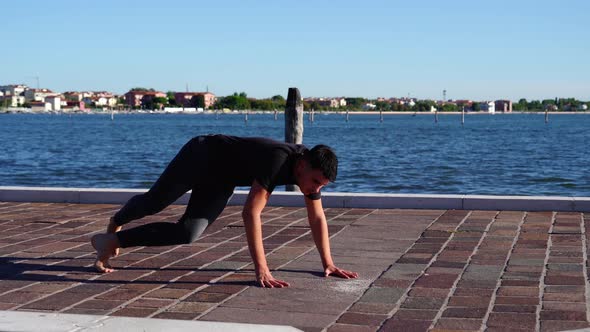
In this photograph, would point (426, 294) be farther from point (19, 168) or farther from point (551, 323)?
point (19, 168)

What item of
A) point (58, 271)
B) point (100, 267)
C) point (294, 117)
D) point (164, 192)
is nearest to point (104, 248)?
point (100, 267)

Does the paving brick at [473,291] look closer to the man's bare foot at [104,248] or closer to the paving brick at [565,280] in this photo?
the paving brick at [565,280]

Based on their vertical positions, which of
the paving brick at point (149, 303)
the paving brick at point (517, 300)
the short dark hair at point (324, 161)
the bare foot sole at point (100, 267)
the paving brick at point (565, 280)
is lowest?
the paving brick at point (565, 280)

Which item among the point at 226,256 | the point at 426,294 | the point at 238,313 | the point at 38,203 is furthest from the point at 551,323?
the point at 38,203

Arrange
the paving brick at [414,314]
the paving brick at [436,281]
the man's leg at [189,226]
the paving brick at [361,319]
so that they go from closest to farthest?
1. the paving brick at [361,319]
2. the paving brick at [414,314]
3. the paving brick at [436,281]
4. the man's leg at [189,226]

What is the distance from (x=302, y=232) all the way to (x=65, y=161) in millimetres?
35303

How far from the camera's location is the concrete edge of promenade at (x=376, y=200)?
955 centimetres

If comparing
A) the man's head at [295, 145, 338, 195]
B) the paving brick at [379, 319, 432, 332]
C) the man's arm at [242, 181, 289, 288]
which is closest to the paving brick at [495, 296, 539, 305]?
the paving brick at [379, 319, 432, 332]

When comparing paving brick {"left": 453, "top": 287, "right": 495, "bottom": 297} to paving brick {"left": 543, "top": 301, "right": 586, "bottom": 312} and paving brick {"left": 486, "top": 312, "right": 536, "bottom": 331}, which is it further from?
paving brick {"left": 486, "top": 312, "right": 536, "bottom": 331}

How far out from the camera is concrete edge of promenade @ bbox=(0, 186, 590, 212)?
376 inches

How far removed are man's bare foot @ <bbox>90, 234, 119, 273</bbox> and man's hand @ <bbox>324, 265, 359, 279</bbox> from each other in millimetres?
1430

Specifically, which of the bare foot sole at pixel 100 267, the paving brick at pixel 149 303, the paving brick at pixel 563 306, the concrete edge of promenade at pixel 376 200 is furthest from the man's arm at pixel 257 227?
the concrete edge of promenade at pixel 376 200

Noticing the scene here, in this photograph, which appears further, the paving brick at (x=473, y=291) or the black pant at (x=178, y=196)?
the black pant at (x=178, y=196)

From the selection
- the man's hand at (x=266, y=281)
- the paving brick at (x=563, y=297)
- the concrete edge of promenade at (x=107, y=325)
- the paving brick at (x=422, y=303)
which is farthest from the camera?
the man's hand at (x=266, y=281)
